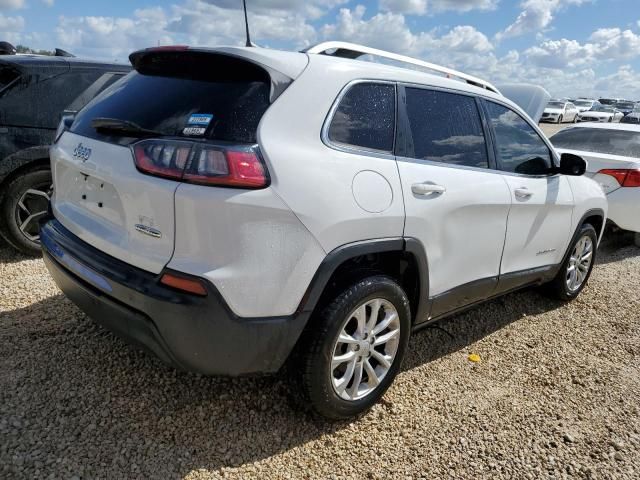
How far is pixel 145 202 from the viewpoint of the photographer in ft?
6.87

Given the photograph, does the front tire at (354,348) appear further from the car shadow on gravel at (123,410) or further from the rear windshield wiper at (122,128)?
the rear windshield wiper at (122,128)

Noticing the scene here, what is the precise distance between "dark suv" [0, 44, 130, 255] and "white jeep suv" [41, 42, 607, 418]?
1.76m

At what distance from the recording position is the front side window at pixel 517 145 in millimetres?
3411

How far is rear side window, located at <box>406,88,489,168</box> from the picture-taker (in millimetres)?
2771

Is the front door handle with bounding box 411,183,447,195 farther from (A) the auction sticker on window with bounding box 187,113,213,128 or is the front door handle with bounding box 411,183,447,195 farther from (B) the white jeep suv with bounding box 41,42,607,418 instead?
(A) the auction sticker on window with bounding box 187,113,213,128

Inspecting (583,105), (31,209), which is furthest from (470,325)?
(583,105)

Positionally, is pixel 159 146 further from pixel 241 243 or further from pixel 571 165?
pixel 571 165

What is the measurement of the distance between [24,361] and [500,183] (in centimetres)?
304

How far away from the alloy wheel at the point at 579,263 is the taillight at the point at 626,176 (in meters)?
1.63

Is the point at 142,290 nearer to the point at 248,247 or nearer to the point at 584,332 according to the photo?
the point at 248,247

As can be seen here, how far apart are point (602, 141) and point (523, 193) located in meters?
4.30

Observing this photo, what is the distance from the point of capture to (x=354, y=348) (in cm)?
256

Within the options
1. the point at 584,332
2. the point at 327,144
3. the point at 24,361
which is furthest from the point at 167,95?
the point at 584,332

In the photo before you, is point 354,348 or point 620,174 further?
point 620,174
